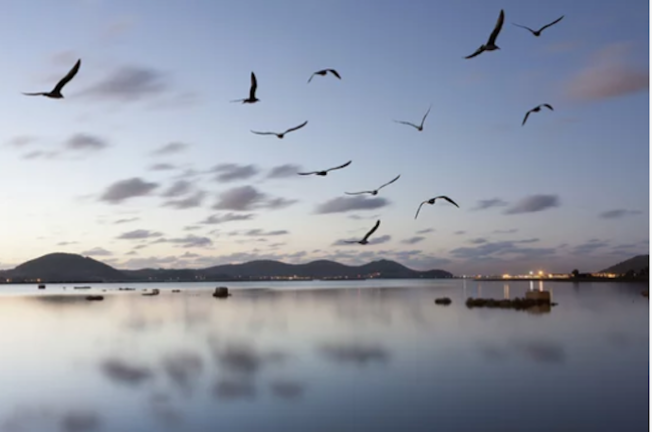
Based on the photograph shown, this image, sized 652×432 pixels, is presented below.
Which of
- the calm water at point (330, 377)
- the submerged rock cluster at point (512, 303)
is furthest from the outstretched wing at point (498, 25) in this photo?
the submerged rock cluster at point (512, 303)

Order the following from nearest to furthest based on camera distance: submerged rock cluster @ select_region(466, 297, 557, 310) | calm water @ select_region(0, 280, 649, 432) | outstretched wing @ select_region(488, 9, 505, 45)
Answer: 1. outstretched wing @ select_region(488, 9, 505, 45)
2. calm water @ select_region(0, 280, 649, 432)
3. submerged rock cluster @ select_region(466, 297, 557, 310)

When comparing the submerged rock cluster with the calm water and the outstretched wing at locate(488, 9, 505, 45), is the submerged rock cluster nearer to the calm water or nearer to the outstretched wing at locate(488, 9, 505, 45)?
the calm water

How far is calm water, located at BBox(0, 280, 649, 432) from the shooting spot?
25234 millimetres

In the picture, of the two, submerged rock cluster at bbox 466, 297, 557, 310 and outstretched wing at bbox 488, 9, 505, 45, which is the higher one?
outstretched wing at bbox 488, 9, 505, 45

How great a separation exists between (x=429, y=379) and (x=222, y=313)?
197ft

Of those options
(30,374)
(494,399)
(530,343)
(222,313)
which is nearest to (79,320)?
(222,313)

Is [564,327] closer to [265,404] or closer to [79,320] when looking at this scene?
[265,404]

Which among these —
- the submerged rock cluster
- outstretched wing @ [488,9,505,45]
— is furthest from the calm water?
the submerged rock cluster

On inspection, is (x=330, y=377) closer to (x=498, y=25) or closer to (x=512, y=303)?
(x=498, y=25)

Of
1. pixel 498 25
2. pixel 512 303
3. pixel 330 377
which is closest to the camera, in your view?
pixel 498 25

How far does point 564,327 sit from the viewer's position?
61625 mm

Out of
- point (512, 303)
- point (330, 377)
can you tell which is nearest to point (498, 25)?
point (330, 377)

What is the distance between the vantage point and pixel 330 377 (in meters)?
34.6

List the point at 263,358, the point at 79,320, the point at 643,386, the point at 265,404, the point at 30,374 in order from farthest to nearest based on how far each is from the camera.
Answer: the point at 79,320
the point at 263,358
the point at 30,374
the point at 643,386
the point at 265,404
